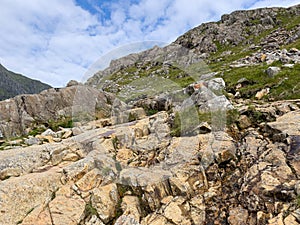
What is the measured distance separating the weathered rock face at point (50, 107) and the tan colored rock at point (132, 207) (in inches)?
727

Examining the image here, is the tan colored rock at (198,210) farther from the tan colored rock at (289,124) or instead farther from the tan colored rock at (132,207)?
the tan colored rock at (289,124)

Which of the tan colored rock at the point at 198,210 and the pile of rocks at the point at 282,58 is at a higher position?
the pile of rocks at the point at 282,58

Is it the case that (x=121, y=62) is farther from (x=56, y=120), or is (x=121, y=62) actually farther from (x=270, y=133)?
(x=270, y=133)

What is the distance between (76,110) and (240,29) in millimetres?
98701

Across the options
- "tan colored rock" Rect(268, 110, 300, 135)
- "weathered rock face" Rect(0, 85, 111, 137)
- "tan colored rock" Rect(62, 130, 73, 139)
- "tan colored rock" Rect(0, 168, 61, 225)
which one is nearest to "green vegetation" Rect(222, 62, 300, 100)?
"tan colored rock" Rect(268, 110, 300, 135)

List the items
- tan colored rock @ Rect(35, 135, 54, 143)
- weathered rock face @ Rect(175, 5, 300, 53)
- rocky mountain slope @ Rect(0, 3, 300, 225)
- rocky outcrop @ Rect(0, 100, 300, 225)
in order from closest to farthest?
rocky outcrop @ Rect(0, 100, 300, 225), rocky mountain slope @ Rect(0, 3, 300, 225), tan colored rock @ Rect(35, 135, 54, 143), weathered rock face @ Rect(175, 5, 300, 53)

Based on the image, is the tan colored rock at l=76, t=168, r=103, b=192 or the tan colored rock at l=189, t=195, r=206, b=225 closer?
the tan colored rock at l=189, t=195, r=206, b=225

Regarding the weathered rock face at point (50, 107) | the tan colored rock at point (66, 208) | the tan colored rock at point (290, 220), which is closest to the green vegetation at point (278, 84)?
the tan colored rock at point (290, 220)

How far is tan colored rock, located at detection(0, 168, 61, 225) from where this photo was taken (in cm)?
923

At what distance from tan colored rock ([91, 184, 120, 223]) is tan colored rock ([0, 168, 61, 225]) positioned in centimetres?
208

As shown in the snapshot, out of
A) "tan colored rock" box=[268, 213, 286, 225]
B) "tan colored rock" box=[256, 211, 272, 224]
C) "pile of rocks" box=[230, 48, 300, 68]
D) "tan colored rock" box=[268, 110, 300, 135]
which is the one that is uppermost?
"pile of rocks" box=[230, 48, 300, 68]

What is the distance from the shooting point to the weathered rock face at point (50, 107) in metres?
27.1

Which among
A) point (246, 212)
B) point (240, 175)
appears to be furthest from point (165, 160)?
point (246, 212)

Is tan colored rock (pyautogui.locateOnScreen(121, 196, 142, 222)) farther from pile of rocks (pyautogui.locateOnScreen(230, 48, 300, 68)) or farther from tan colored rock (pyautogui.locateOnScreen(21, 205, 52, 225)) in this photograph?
pile of rocks (pyautogui.locateOnScreen(230, 48, 300, 68))
